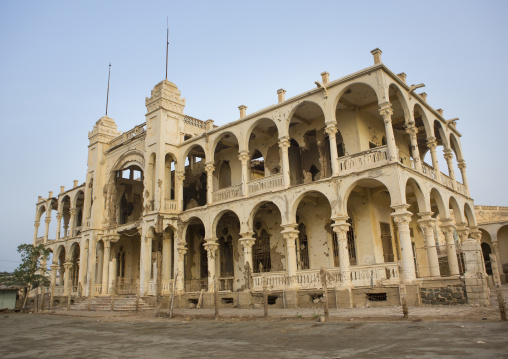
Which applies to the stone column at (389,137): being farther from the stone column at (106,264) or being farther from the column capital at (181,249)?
the stone column at (106,264)

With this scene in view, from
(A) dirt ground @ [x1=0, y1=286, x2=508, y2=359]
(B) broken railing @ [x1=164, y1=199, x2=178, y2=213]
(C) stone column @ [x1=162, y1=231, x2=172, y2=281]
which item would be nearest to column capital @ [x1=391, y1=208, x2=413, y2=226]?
(A) dirt ground @ [x1=0, y1=286, x2=508, y2=359]

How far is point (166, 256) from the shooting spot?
2386 centimetres

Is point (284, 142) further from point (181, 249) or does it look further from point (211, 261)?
point (181, 249)

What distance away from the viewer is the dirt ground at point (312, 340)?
720 cm

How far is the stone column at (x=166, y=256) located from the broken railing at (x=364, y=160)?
461 inches

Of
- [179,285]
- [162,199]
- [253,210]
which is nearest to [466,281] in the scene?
[253,210]

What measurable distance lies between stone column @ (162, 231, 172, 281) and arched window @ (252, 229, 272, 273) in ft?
16.2

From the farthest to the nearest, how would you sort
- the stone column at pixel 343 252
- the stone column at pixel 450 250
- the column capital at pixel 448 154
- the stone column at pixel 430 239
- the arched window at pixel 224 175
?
the arched window at pixel 224 175, the column capital at pixel 448 154, the stone column at pixel 450 250, the stone column at pixel 430 239, the stone column at pixel 343 252

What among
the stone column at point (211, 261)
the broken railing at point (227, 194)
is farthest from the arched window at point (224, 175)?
the stone column at point (211, 261)

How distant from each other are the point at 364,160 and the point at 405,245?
3.82 metres

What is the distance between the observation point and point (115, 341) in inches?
410

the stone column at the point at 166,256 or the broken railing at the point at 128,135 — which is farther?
the broken railing at the point at 128,135

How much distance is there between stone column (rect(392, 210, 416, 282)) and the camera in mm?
15250

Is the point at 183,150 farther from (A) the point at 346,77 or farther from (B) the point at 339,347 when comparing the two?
(B) the point at 339,347
